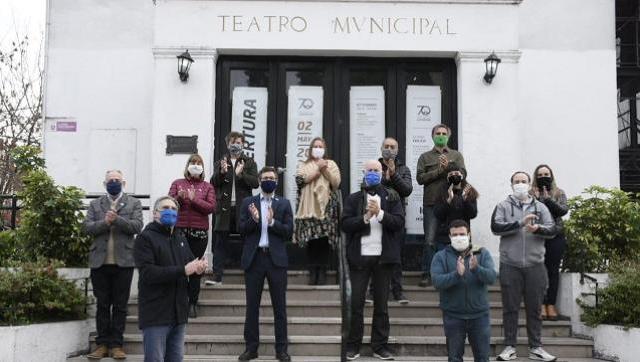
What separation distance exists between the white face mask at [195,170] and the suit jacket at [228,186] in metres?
0.69

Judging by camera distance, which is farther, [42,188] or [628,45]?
[628,45]

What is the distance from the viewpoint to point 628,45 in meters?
16.3

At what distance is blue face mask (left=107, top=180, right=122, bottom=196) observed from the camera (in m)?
8.32

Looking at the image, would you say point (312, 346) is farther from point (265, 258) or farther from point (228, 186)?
point (228, 186)

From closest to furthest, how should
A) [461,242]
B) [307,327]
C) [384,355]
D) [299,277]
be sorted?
1. [461,242]
2. [384,355]
3. [307,327]
4. [299,277]

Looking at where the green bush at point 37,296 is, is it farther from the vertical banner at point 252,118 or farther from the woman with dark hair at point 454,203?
the woman with dark hair at point 454,203

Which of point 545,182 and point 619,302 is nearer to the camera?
point 619,302

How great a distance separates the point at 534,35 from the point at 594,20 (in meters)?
1.10

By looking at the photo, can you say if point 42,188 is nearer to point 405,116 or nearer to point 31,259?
point 31,259

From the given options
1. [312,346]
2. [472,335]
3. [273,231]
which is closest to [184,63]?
[273,231]

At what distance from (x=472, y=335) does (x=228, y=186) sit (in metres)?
4.07

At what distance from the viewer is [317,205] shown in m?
9.43

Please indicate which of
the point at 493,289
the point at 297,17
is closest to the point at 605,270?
the point at 493,289

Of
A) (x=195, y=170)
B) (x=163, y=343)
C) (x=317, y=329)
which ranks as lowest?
(x=317, y=329)
